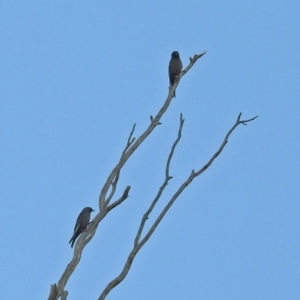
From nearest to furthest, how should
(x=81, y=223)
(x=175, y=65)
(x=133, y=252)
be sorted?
(x=133, y=252) → (x=81, y=223) → (x=175, y=65)

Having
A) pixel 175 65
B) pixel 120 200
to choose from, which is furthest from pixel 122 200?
pixel 175 65

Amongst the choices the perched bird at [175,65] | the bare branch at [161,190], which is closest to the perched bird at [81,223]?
the perched bird at [175,65]

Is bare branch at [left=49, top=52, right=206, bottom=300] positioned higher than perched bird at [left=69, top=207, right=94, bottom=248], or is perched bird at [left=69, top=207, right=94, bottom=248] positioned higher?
perched bird at [left=69, top=207, right=94, bottom=248]

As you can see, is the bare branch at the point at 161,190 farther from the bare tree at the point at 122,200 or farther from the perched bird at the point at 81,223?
the perched bird at the point at 81,223

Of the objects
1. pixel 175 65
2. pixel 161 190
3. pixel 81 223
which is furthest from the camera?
pixel 175 65

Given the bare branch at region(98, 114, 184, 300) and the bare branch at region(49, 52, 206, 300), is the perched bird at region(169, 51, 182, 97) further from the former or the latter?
the bare branch at region(98, 114, 184, 300)

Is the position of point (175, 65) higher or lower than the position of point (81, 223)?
higher

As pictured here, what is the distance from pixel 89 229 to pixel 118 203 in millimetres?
433

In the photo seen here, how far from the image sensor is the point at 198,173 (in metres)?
8.68

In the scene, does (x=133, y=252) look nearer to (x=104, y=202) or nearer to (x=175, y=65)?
(x=104, y=202)

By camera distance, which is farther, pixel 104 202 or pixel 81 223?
pixel 81 223

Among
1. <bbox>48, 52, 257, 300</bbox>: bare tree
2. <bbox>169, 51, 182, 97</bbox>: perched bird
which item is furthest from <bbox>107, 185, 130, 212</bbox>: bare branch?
<bbox>169, 51, 182, 97</bbox>: perched bird

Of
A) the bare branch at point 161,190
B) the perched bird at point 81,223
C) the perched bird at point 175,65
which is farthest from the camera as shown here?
the perched bird at point 175,65

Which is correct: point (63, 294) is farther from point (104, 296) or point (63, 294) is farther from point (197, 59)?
point (197, 59)
